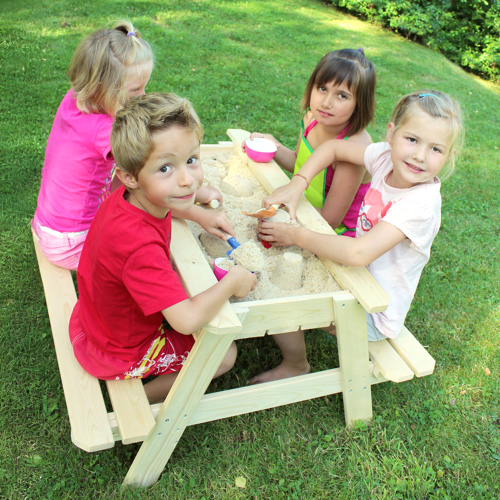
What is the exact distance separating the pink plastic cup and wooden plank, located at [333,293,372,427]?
48.1 inches

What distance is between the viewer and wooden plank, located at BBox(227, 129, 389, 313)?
1789mm

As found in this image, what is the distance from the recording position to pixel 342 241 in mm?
1941

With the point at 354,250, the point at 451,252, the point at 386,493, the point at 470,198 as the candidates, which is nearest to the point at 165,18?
the point at 470,198

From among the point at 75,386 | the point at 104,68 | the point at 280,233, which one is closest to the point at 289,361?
the point at 280,233

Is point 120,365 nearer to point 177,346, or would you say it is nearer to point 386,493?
point 177,346

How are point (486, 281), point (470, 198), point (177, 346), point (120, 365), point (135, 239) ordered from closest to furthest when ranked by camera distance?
point (135, 239)
point (120, 365)
point (177, 346)
point (486, 281)
point (470, 198)

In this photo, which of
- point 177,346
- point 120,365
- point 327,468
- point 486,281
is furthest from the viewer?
point 486,281

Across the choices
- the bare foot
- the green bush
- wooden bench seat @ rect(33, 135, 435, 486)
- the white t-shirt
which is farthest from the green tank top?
the green bush

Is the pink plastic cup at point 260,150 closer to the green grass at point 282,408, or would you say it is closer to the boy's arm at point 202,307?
the green grass at point 282,408

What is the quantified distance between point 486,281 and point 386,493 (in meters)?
2.08

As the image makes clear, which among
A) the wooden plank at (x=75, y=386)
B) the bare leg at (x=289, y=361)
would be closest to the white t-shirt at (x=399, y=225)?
the bare leg at (x=289, y=361)

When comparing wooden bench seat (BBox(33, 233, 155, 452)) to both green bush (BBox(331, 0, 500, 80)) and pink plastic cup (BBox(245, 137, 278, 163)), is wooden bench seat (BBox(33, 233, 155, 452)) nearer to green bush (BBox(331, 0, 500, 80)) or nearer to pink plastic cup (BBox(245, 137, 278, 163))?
pink plastic cup (BBox(245, 137, 278, 163))

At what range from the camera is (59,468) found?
1966mm

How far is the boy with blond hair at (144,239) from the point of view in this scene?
1495 millimetres
